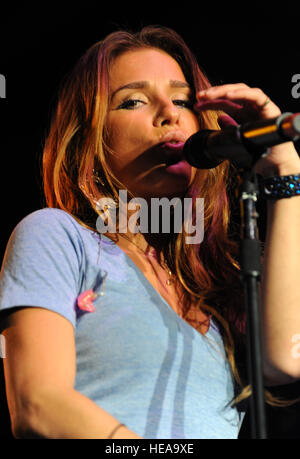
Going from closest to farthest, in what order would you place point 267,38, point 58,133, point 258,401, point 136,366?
point 258,401
point 136,366
point 58,133
point 267,38

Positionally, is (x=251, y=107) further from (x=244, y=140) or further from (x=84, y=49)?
(x=84, y=49)

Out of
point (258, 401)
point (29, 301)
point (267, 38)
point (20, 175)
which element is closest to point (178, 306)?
point (29, 301)

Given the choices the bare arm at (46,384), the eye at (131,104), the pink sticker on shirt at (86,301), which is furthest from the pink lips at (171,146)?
the bare arm at (46,384)

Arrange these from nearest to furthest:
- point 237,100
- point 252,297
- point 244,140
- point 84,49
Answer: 1. point 252,297
2. point 244,140
3. point 237,100
4. point 84,49

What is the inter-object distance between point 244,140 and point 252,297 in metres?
0.28

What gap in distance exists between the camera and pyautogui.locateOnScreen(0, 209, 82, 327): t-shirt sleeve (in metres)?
1.14

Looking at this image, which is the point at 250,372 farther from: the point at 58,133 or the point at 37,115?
the point at 37,115

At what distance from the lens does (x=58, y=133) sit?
164 centimetres

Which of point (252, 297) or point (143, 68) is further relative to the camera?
point (143, 68)

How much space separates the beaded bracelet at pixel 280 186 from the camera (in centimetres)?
134

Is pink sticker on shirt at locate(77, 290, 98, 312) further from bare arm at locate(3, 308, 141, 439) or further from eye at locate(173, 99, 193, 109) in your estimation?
eye at locate(173, 99, 193, 109)

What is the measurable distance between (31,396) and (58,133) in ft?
2.68

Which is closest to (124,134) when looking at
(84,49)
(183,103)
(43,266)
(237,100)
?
(183,103)

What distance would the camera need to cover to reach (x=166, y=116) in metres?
1.48
